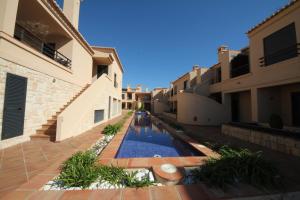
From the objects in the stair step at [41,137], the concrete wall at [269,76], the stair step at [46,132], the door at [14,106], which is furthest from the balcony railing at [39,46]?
the concrete wall at [269,76]

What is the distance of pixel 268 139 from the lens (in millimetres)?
7371

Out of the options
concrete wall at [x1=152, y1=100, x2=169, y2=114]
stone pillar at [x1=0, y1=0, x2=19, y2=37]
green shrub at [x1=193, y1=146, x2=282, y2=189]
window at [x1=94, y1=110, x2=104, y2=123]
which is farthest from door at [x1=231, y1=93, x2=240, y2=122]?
concrete wall at [x1=152, y1=100, x2=169, y2=114]

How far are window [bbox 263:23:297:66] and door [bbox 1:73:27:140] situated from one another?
14221mm

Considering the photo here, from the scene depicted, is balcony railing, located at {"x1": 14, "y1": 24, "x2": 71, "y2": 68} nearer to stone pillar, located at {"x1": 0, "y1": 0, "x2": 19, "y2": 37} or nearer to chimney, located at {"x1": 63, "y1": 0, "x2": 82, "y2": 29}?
chimney, located at {"x1": 63, "y1": 0, "x2": 82, "y2": 29}

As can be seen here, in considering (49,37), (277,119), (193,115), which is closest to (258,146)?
(277,119)

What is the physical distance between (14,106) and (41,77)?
219 centimetres

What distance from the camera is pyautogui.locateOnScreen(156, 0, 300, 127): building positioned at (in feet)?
28.6

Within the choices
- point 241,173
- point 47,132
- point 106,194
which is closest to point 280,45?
point 241,173

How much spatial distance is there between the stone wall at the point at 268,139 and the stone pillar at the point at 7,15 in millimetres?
12453

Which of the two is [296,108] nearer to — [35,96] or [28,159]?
[28,159]

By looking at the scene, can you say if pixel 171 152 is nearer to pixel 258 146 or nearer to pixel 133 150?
pixel 133 150

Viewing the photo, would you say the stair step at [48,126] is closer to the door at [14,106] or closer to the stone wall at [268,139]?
the door at [14,106]

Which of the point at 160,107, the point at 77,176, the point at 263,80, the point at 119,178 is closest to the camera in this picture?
Answer: the point at 77,176

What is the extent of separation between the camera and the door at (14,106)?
5.86m
